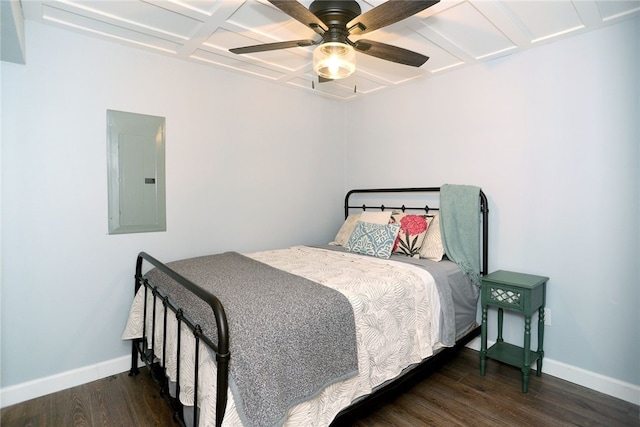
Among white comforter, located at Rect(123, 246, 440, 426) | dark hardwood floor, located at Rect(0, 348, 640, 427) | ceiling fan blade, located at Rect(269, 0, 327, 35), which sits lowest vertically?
dark hardwood floor, located at Rect(0, 348, 640, 427)

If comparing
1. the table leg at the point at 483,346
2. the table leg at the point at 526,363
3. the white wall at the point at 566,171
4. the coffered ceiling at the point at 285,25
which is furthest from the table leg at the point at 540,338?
the coffered ceiling at the point at 285,25

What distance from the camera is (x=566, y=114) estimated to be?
2.40m

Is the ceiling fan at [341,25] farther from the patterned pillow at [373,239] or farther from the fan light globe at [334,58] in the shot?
the patterned pillow at [373,239]

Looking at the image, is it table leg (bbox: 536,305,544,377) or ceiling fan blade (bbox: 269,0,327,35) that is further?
table leg (bbox: 536,305,544,377)

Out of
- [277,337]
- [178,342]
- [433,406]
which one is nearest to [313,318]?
[277,337]

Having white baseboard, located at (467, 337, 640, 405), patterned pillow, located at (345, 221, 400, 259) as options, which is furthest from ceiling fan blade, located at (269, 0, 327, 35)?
white baseboard, located at (467, 337, 640, 405)

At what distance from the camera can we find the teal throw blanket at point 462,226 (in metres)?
2.71

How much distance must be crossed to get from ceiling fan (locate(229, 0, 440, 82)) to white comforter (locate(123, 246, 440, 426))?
1.28 meters

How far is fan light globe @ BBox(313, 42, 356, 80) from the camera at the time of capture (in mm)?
1823

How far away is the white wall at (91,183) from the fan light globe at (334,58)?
1.39 m

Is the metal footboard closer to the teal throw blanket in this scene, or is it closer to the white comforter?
the white comforter

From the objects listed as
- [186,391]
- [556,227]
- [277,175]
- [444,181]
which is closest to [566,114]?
[556,227]

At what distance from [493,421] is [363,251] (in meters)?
1.44

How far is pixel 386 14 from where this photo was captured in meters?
1.63
